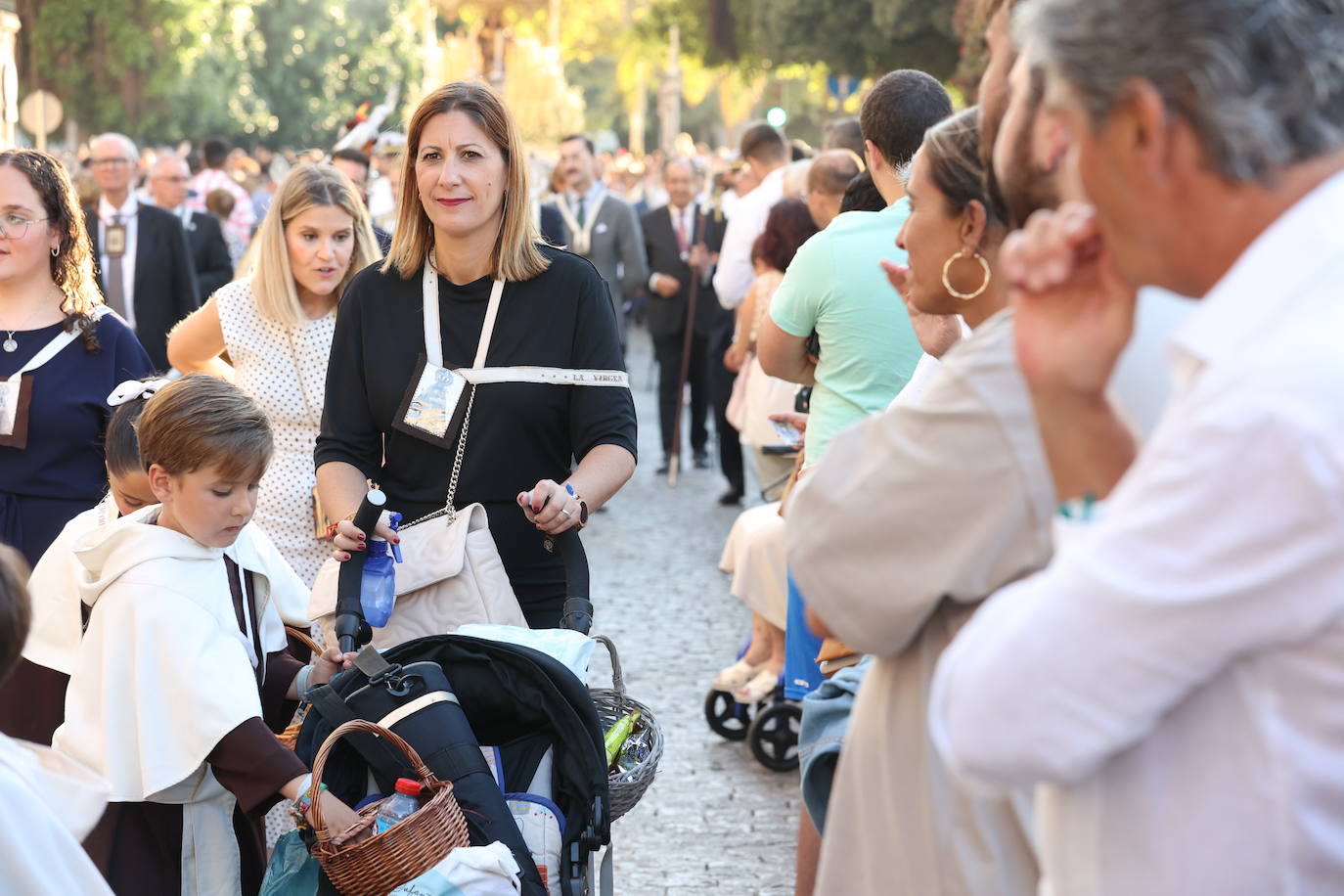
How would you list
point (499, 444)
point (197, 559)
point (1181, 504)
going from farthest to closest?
1. point (499, 444)
2. point (197, 559)
3. point (1181, 504)

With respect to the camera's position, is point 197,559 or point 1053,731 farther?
point 197,559

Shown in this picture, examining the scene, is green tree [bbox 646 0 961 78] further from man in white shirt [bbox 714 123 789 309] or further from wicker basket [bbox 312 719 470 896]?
→ wicker basket [bbox 312 719 470 896]

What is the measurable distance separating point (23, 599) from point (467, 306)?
5.63ft

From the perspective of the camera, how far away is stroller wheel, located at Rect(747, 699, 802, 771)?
19.3 ft

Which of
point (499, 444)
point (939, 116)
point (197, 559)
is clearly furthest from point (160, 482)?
point (939, 116)

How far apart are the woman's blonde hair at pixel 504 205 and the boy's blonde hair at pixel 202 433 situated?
Result: 0.63 m

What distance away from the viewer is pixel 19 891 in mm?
2125

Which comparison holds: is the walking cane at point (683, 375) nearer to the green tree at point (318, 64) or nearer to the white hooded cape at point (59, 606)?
the white hooded cape at point (59, 606)

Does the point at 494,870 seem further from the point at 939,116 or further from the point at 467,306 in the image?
the point at 939,116

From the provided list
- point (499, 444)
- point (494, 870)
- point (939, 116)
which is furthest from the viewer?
point (939, 116)

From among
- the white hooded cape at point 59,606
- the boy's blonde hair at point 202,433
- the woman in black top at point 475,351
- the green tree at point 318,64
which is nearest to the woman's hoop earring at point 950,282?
the woman in black top at point 475,351

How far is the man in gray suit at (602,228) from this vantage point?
12984 mm

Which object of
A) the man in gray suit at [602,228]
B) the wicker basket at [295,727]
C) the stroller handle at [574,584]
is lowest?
the man in gray suit at [602,228]

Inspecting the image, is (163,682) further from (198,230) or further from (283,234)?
(198,230)
